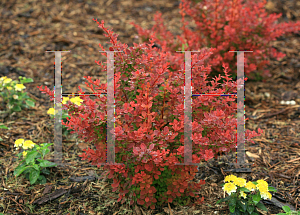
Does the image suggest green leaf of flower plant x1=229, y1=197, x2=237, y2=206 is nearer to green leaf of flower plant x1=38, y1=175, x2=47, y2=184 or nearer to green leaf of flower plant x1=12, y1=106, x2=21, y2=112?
green leaf of flower plant x1=38, y1=175, x2=47, y2=184

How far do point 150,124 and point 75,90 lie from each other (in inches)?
80.7

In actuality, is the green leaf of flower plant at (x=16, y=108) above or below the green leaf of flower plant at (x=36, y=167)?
above

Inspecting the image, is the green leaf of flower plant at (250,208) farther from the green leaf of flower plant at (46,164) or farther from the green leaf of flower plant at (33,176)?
the green leaf of flower plant at (33,176)

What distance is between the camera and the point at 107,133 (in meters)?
2.26

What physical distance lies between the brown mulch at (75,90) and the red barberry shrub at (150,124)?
1.16 ft

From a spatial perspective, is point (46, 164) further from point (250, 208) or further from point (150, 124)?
point (250, 208)

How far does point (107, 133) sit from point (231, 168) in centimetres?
132

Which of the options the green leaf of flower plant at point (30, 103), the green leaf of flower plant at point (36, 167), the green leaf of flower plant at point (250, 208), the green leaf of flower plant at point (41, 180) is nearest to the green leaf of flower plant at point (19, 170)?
the green leaf of flower plant at point (36, 167)

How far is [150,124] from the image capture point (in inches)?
83.5

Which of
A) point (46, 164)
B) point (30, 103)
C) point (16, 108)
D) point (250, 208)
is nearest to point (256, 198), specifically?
point (250, 208)

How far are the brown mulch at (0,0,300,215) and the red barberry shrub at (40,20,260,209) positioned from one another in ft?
1.16

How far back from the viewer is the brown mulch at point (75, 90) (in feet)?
8.56

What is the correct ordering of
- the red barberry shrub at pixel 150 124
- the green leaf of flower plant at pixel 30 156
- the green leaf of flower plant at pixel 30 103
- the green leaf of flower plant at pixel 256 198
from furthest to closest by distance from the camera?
the green leaf of flower plant at pixel 30 103 < the green leaf of flower plant at pixel 30 156 < the green leaf of flower plant at pixel 256 198 < the red barberry shrub at pixel 150 124

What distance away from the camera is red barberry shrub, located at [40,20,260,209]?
2098 mm
